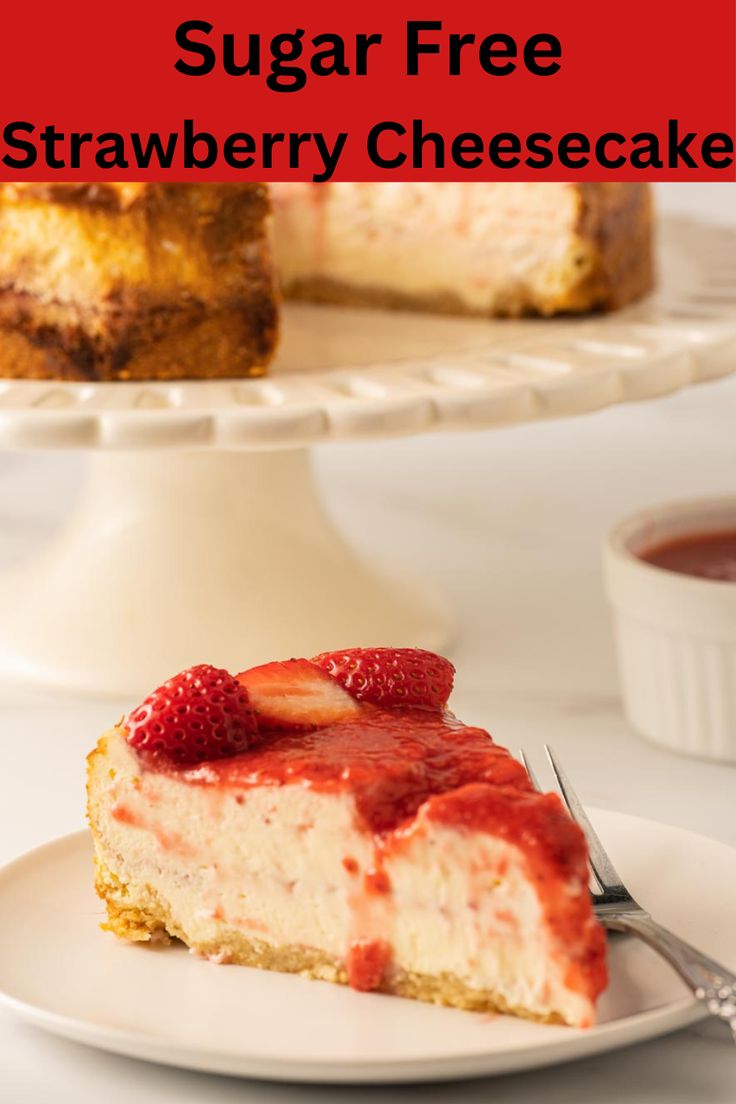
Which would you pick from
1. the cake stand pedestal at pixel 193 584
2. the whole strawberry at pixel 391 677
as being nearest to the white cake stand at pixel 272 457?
the cake stand pedestal at pixel 193 584

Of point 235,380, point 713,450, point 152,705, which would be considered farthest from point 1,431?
point 713,450

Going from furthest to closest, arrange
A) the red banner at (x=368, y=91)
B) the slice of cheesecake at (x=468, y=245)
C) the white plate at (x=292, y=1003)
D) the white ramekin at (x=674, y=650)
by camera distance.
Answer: the slice of cheesecake at (x=468, y=245)
the red banner at (x=368, y=91)
the white ramekin at (x=674, y=650)
the white plate at (x=292, y=1003)

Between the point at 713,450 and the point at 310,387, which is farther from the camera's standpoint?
the point at 713,450

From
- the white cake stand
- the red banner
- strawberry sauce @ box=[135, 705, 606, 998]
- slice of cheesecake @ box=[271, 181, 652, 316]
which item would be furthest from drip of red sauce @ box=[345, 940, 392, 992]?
slice of cheesecake @ box=[271, 181, 652, 316]

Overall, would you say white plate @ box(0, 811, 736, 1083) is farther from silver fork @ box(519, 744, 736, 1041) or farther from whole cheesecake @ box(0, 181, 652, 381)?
whole cheesecake @ box(0, 181, 652, 381)

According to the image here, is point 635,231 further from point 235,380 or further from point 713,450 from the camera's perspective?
point 713,450

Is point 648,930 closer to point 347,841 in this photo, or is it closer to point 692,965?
point 692,965

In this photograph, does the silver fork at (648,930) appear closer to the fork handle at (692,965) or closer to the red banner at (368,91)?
the fork handle at (692,965)
